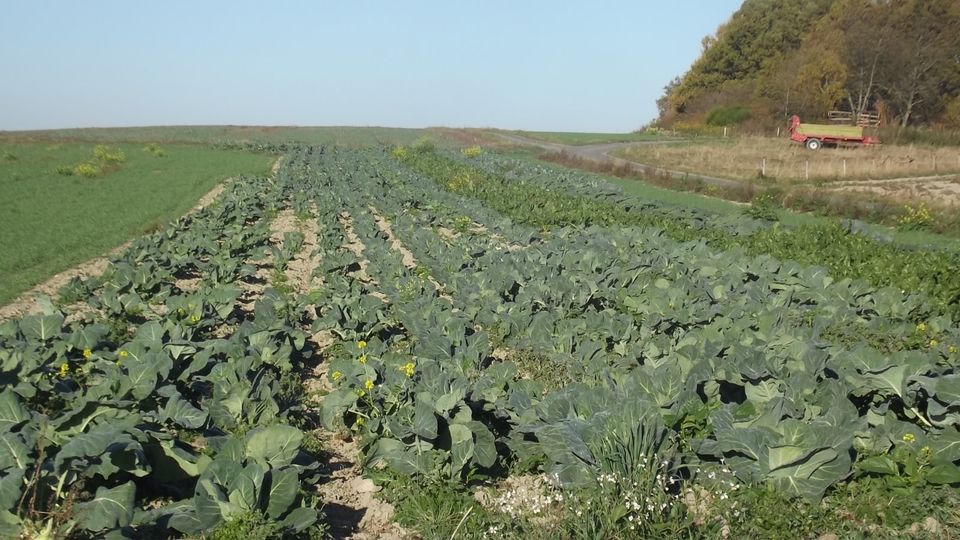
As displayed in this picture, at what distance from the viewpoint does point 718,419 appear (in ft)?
14.8

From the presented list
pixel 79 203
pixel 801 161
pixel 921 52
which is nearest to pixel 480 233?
pixel 79 203

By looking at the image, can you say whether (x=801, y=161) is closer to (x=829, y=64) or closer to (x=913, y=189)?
(x=913, y=189)

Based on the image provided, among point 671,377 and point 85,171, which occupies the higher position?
point 85,171

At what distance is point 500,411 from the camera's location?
5.20m

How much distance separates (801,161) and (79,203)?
110 feet

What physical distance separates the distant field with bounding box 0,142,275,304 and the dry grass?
79.5 feet

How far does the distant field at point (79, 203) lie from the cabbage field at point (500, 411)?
3.51 m

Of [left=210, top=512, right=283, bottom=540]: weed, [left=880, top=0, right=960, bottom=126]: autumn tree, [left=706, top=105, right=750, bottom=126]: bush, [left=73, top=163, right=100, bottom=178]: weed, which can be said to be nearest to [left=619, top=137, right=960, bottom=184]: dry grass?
[left=880, top=0, right=960, bottom=126]: autumn tree

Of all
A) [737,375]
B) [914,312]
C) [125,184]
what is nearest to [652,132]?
[125,184]

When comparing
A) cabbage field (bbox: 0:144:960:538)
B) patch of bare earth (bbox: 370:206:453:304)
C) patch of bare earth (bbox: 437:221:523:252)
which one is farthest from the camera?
patch of bare earth (bbox: 437:221:523:252)

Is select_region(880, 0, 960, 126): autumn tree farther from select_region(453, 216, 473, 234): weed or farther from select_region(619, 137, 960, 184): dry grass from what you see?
select_region(453, 216, 473, 234): weed

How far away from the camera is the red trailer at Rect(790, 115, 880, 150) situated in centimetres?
4059

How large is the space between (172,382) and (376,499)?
2269 millimetres

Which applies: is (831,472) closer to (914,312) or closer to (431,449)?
(431,449)
